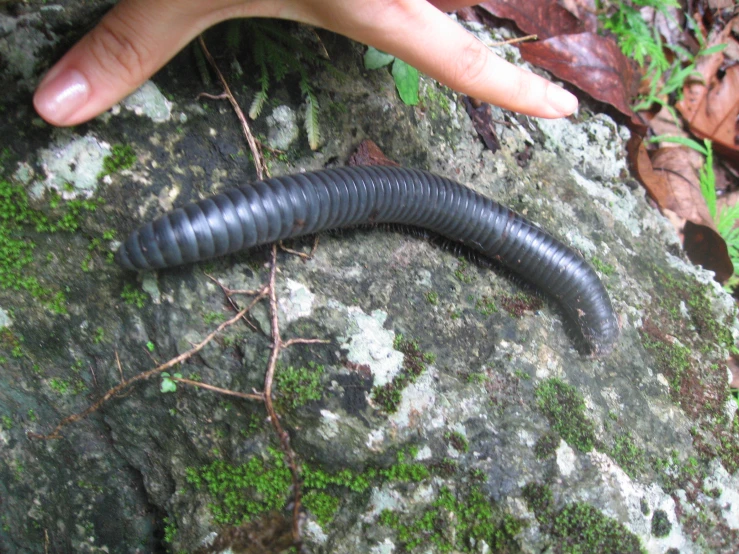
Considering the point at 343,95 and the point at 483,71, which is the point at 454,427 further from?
the point at 343,95

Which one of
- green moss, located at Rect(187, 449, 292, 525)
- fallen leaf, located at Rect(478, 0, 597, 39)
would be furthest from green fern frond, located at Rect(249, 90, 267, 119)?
fallen leaf, located at Rect(478, 0, 597, 39)

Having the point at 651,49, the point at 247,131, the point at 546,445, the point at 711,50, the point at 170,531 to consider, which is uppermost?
the point at 711,50

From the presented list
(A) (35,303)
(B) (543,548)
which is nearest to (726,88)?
(B) (543,548)

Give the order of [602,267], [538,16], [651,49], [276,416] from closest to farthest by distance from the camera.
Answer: [276,416] → [602,267] → [538,16] → [651,49]

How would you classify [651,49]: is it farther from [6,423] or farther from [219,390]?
[6,423]

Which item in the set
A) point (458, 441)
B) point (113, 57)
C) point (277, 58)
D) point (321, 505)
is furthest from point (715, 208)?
point (113, 57)

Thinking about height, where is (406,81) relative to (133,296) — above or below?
above

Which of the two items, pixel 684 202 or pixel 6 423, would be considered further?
pixel 684 202
